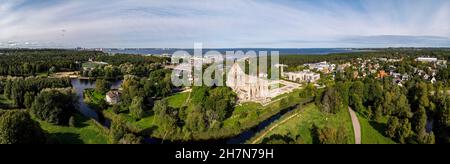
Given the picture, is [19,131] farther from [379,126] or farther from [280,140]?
[379,126]

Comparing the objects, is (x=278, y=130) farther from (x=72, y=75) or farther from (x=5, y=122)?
(x=72, y=75)

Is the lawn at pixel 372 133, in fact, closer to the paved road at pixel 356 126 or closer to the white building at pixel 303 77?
the paved road at pixel 356 126

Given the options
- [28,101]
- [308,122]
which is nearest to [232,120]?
[308,122]

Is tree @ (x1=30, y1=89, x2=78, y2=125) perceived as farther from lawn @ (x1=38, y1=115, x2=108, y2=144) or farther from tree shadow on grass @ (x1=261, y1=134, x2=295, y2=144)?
tree shadow on grass @ (x1=261, y1=134, x2=295, y2=144)
